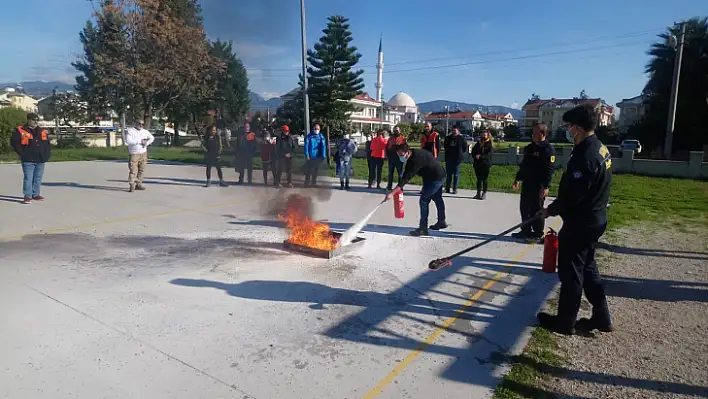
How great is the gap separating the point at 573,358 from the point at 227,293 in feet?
10.6

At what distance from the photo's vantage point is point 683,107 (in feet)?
98.7

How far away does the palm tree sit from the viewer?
29359 millimetres

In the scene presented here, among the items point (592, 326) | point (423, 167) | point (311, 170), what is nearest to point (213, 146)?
point (311, 170)

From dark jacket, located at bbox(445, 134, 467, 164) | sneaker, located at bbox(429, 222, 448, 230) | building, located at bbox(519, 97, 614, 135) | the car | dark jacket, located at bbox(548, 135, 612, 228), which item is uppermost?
building, located at bbox(519, 97, 614, 135)

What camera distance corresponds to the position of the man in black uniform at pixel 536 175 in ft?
22.0

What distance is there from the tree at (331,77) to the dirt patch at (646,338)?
101ft

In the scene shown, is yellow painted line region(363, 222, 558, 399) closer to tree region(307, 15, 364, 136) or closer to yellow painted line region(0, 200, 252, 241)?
yellow painted line region(0, 200, 252, 241)

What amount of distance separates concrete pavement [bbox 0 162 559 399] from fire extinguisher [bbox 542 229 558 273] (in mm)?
127

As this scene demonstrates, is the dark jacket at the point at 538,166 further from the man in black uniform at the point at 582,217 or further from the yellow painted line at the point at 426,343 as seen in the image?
the man in black uniform at the point at 582,217

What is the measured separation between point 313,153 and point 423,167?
498 centimetres

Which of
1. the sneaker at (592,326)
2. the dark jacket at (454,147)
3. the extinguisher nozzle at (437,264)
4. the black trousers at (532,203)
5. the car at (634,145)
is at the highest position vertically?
the car at (634,145)

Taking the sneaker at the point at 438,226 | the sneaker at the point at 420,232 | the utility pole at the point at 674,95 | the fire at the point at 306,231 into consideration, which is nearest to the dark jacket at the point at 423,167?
the sneaker at the point at 420,232

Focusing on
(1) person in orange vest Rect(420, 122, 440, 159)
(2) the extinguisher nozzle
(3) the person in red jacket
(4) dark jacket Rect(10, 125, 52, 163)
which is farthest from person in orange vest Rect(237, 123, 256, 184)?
(2) the extinguisher nozzle

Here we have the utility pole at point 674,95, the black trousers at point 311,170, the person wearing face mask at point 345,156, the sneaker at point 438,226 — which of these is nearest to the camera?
the sneaker at point 438,226
